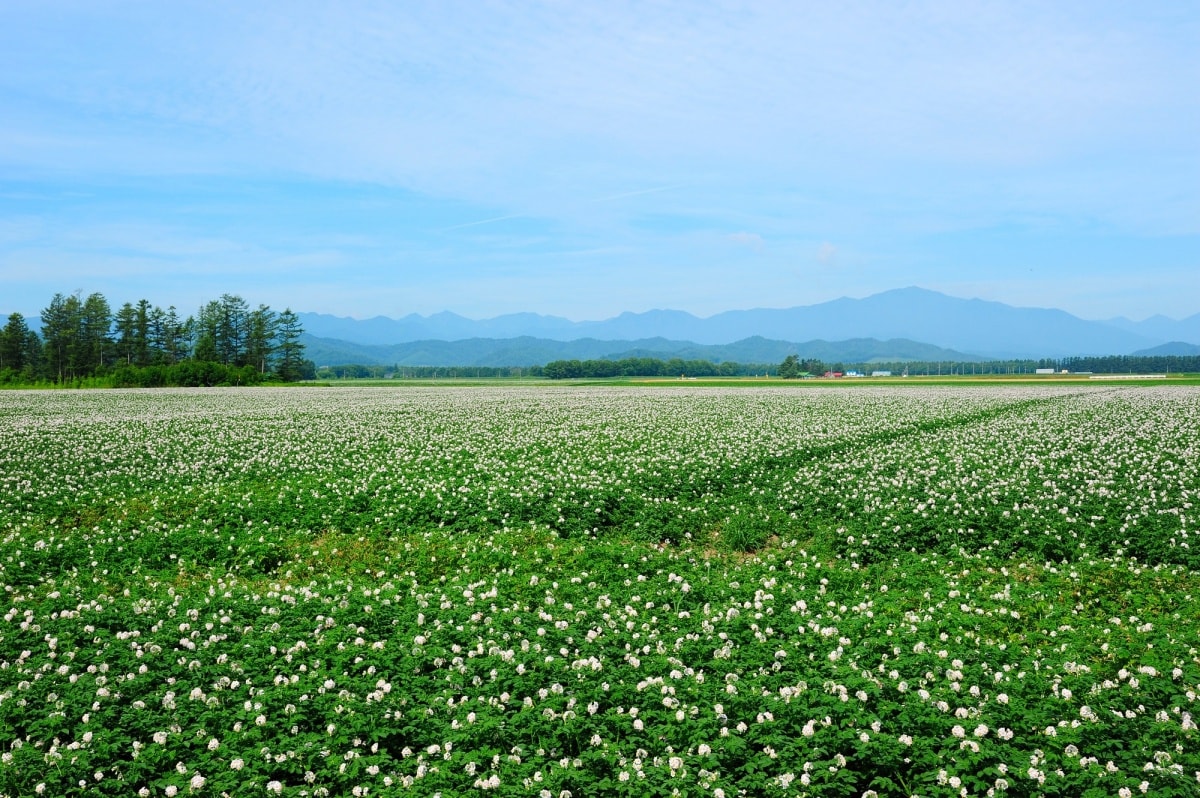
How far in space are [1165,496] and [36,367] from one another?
137m

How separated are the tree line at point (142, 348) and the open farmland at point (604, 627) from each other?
288 ft

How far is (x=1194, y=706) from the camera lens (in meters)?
6.25

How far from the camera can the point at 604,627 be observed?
27.5 ft

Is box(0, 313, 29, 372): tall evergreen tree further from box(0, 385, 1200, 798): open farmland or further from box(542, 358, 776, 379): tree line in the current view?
box(0, 385, 1200, 798): open farmland

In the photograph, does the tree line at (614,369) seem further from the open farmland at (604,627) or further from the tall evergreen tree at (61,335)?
the open farmland at (604,627)

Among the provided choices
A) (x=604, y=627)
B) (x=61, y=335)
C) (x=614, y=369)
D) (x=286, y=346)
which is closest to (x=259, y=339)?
(x=286, y=346)

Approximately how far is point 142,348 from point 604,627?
125m

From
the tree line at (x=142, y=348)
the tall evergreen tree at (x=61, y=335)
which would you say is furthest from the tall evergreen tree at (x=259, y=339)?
the tall evergreen tree at (x=61, y=335)

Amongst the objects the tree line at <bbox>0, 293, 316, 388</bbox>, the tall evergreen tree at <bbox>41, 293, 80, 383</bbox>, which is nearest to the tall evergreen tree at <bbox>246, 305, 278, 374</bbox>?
the tree line at <bbox>0, 293, 316, 388</bbox>

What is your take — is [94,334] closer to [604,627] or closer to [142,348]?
[142,348]

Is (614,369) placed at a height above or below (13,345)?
below

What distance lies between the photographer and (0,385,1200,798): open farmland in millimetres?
5676

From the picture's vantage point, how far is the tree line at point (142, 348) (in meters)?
97.5

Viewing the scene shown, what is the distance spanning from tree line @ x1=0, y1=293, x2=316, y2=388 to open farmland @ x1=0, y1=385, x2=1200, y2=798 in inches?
3452
